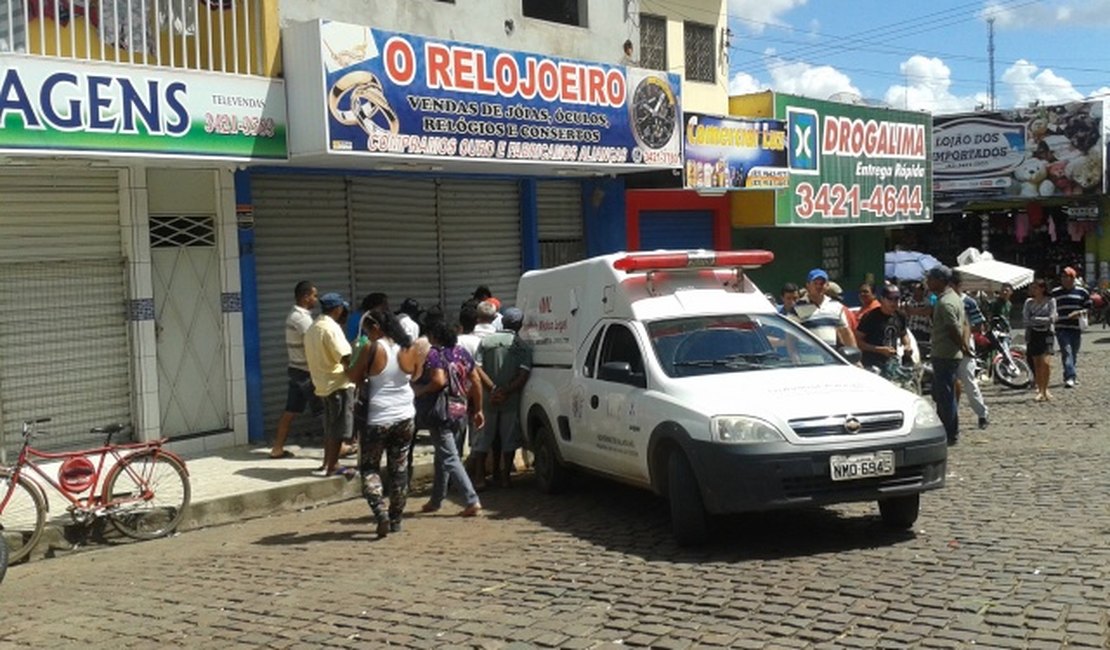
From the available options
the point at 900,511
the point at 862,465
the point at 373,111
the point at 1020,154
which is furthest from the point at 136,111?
the point at 1020,154

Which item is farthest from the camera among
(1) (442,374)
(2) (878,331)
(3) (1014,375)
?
(3) (1014,375)

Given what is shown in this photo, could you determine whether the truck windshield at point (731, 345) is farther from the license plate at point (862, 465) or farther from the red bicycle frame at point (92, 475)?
the red bicycle frame at point (92, 475)

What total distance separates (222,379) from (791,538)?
22.3ft

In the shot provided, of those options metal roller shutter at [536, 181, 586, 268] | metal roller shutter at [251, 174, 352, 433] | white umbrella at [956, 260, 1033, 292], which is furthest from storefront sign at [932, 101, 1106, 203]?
metal roller shutter at [251, 174, 352, 433]

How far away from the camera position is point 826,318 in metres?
11.7

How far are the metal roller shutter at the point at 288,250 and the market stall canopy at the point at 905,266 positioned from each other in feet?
53.3

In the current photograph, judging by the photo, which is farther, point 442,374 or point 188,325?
point 188,325

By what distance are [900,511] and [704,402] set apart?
5.03 ft

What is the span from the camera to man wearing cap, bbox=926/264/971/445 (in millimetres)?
11586

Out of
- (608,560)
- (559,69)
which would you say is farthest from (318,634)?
(559,69)

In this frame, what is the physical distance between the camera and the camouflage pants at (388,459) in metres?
8.60

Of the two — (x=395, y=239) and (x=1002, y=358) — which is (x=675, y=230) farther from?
(x=395, y=239)

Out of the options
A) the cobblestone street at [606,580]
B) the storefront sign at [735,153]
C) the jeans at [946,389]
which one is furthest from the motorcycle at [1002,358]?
the cobblestone street at [606,580]

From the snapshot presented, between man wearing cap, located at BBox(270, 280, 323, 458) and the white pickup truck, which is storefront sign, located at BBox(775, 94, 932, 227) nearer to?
the white pickup truck
